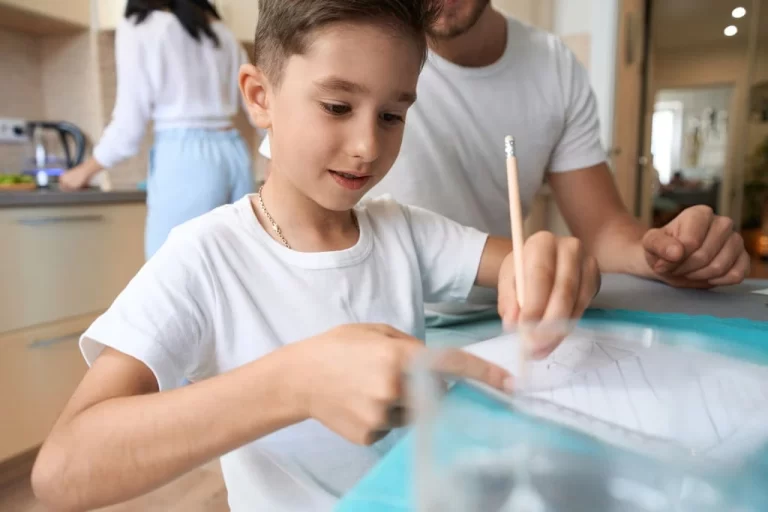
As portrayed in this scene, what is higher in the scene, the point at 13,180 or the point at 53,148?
the point at 53,148

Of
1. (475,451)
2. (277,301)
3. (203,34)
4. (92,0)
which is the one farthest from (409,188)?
(92,0)

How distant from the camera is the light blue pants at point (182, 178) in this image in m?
1.65

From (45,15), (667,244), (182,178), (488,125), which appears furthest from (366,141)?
(45,15)

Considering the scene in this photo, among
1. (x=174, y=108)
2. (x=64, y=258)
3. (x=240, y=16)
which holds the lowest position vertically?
(x=64, y=258)

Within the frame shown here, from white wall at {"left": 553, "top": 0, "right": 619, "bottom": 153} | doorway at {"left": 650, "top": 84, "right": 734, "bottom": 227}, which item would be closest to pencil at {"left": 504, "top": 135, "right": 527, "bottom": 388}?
white wall at {"left": 553, "top": 0, "right": 619, "bottom": 153}

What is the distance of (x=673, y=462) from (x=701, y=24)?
5.16 m

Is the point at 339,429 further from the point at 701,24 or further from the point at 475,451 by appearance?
the point at 701,24

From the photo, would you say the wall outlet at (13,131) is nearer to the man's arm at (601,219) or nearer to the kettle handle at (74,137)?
the kettle handle at (74,137)

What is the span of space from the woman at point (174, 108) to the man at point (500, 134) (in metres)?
0.90

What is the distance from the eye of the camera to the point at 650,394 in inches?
12.3

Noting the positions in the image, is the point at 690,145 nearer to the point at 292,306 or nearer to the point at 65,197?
the point at 65,197

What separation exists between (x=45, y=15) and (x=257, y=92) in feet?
5.98

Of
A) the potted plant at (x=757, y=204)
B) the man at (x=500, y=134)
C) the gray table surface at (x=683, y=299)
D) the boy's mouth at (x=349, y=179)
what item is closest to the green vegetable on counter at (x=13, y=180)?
the man at (x=500, y=134)

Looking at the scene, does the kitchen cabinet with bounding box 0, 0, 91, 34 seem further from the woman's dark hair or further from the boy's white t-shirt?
the boy's white t-shirt
